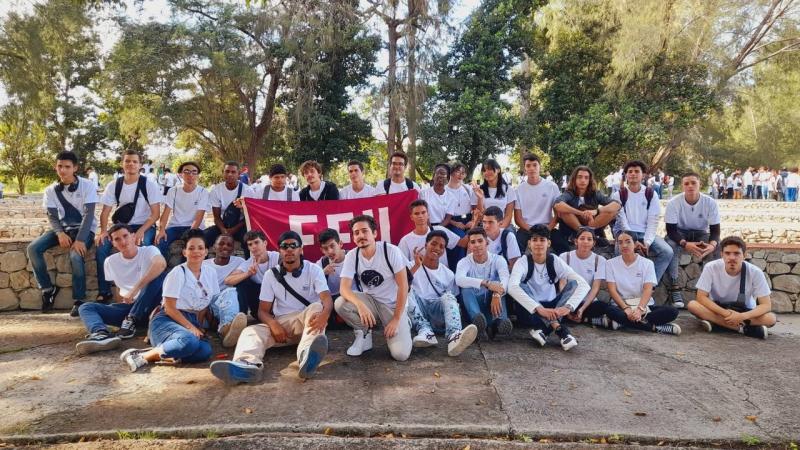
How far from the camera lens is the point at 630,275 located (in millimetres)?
5477

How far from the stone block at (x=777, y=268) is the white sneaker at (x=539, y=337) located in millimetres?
3666

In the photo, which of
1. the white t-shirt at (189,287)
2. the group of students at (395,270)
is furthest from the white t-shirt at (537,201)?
the white t-shirt at (189,287)

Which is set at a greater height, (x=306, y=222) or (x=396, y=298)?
(x=306, y=222)

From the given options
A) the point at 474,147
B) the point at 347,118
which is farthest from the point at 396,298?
the point at 347,118

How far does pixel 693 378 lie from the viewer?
407 centimetres

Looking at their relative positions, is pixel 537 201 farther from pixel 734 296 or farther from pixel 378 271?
pixel 378 271

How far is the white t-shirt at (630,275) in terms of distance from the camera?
5438mm

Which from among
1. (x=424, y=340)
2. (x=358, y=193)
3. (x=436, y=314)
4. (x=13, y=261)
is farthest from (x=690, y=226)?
(x=13, y=261)

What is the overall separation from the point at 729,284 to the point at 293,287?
14.3 ft

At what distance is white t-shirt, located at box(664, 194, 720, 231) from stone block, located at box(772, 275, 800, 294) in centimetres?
114

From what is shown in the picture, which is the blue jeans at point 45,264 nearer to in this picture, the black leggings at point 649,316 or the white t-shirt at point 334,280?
the white t-shirt at point 334,280

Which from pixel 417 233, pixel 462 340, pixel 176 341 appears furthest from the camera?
pixel 417 233

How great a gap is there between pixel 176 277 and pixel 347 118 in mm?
17241

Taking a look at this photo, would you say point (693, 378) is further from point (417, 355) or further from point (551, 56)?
point (551, 56)
